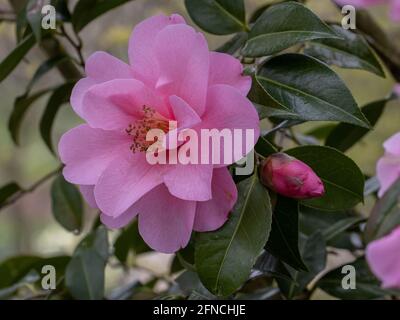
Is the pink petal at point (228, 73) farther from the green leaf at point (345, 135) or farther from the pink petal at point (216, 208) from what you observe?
the green leaf at point (345, 135)

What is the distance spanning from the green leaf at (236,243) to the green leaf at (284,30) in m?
0.14

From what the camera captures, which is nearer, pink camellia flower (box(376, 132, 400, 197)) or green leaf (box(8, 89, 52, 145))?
pink camellia flower (box(376, 132, 400, 197))

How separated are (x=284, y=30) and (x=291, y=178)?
0.58 feet

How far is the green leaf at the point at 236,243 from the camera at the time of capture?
1.91ft

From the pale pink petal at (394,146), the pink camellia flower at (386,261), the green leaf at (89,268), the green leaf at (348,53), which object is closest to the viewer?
the pink camellia flower at (386,261)

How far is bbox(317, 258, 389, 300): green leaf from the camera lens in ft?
2.56

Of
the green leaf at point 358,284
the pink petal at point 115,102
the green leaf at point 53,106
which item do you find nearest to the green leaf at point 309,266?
the green leaf at point 358,284

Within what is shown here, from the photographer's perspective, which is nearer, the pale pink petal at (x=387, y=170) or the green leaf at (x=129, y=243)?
the pale pink petal at (x=387, y=170)

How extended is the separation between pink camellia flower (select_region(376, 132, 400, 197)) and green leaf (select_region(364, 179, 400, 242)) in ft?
0.06

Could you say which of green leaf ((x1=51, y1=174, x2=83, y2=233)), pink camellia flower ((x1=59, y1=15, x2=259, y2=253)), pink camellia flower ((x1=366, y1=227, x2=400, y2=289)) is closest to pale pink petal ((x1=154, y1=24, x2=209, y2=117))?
pink camellia flower ((x1=59, y1=15, x2=259, y2=253))

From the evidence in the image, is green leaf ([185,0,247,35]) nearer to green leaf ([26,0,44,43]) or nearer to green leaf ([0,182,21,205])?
green leaf ([26,0,44,43])

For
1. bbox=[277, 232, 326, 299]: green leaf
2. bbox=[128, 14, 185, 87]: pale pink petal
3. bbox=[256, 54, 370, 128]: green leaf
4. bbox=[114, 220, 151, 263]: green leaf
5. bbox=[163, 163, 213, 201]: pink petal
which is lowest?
bbox=[114, 220, 151, 263]: green leaf

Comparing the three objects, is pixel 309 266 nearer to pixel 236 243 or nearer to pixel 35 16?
pixel 236 243

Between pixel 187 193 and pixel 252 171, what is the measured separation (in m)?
0.09
